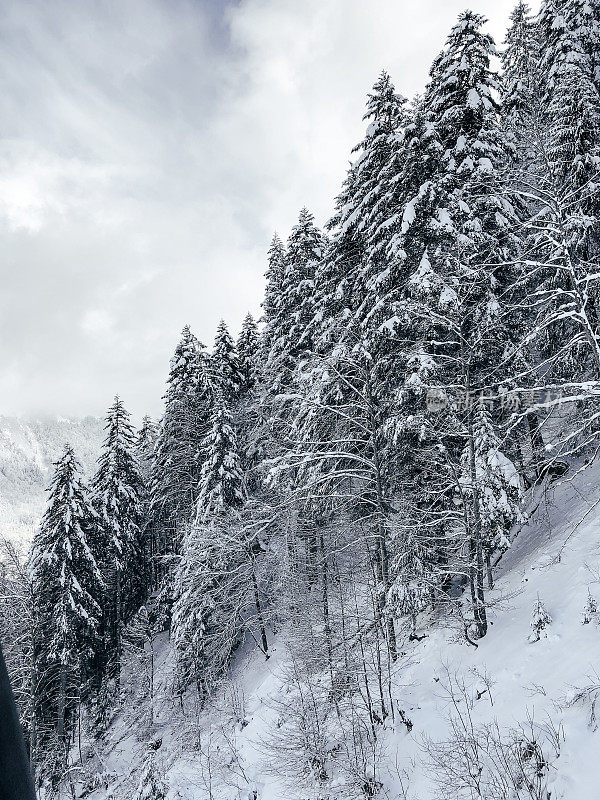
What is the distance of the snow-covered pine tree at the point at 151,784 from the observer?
17406mm

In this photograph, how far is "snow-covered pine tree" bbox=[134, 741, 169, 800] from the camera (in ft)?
57.1

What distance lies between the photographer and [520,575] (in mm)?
13719

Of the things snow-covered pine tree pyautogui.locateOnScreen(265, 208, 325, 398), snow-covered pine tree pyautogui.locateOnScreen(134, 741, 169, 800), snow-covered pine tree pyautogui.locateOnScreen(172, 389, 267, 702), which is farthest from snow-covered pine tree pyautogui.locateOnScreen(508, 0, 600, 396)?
snow-covered pine tree pyautogui.locateOnScreen(134, 741, 169, 800)

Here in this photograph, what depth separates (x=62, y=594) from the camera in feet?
81.1

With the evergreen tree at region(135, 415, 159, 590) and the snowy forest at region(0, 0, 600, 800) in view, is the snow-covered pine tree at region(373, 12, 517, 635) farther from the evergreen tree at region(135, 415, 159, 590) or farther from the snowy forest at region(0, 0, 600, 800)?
the evergreen tree at region(135, 415, 159, 590)

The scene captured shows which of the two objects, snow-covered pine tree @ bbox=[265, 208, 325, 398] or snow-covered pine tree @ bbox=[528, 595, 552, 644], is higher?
snow-covered pine tree @ bbox=[265, 208, 325, 398]

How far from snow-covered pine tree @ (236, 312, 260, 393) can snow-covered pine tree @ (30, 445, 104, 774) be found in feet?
40.1

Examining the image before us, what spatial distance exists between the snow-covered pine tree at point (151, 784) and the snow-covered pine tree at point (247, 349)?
20.5 metres

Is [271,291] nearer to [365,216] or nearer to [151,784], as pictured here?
[365,216]

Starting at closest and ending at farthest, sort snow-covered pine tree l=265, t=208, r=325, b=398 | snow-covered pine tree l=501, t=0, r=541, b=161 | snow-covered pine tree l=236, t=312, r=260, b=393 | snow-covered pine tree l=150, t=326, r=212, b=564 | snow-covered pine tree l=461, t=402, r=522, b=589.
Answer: snow-covered pine tree l=461, t=402, r=522, b=589 < snow-covered pine tree l=265, t=208, r=325, b=398 < snow-covered pine tree l=501, t=0, r=541, b=161 < snow-covered pine tree l=150, t=326, r=212, b=564 < snow-covered pine tree l=236, t=312, r=260, b=393

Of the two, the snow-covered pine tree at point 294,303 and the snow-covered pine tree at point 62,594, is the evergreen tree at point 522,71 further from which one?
the snow-covered pine tree at point 62,594

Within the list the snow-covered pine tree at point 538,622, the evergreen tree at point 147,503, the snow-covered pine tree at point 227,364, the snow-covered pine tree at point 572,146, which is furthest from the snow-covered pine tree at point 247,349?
the snow-covered pine tree at point 538,622

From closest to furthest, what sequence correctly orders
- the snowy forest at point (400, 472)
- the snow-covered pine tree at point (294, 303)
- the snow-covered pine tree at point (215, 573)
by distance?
the snowy forest at point (400, 472), the snow-covered pine tree at point (294, 303), the snow-covered pine tree at point (215, 573)

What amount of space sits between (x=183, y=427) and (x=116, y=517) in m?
7.75
